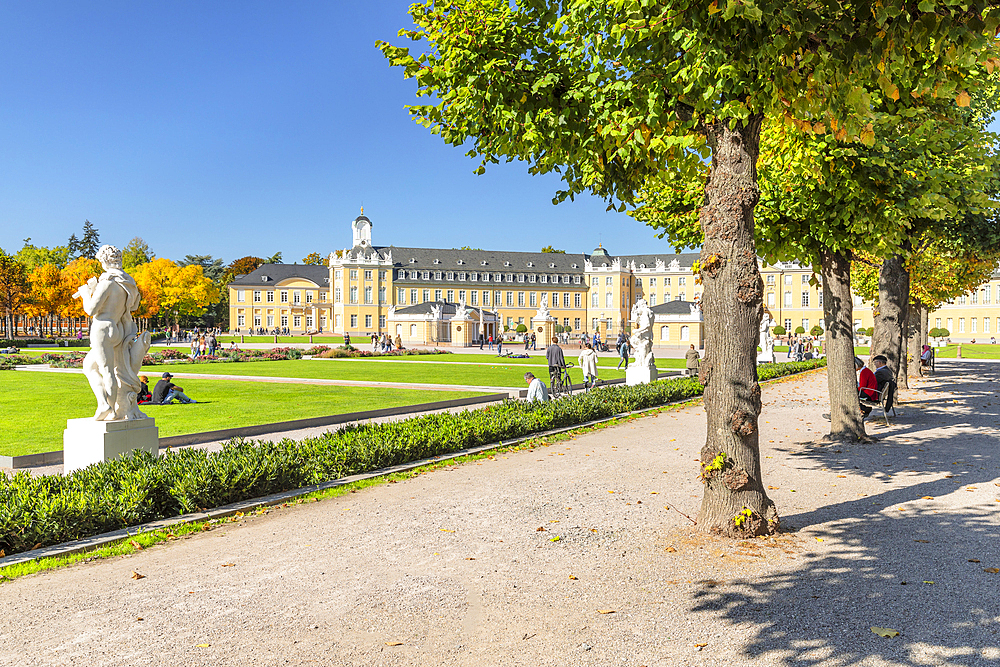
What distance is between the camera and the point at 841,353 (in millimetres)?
11344

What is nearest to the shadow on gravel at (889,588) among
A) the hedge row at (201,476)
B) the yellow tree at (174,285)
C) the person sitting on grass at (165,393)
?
the hedge row at (201,476)

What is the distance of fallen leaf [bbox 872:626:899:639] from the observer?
4025 millimetres

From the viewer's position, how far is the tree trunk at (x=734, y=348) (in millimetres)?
5898

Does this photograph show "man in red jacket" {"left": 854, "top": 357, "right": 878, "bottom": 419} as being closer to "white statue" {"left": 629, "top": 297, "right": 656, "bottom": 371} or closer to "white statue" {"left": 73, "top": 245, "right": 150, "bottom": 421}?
"white statue" {"left": 629, "top": 297, "right": 656, "bottom": 371}

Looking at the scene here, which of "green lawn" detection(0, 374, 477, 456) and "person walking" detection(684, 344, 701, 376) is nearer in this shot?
"person walking" detection(684, 344, 701, 376)

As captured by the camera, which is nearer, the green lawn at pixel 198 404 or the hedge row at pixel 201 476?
the hedge row at pixel 201 476

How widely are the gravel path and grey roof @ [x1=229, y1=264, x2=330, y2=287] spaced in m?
101

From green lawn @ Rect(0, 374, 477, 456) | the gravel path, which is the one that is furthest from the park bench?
green lawn @ Rect(0, 374, 477, 456)

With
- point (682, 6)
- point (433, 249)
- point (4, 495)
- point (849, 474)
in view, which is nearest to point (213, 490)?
point (4, 495)

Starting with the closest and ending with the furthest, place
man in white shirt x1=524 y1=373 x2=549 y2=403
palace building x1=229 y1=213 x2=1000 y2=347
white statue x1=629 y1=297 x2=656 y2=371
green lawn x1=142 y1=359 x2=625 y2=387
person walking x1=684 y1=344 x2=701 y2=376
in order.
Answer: person walking x1=684 y1=344 x2=701 y2=376 < man in white shirt x1=524 y1=373 x2=549 y2=403 < white statue x1=629 y1=297 x2=656 y2=371 < green lawn x1=142 y1=359 x2=625 y2=387 < palace building x1=229 y1=213 x2=1000 y2=347

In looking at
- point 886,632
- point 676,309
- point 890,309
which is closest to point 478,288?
point 676,309

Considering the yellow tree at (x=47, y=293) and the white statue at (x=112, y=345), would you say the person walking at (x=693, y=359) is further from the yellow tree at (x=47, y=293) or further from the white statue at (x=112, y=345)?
the yellow tree at (x=47, y=293)

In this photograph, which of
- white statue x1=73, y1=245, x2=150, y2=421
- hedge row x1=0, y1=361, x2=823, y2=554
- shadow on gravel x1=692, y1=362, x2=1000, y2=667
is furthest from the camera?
white statue x1=73, y1=245, x2=150, y2=421

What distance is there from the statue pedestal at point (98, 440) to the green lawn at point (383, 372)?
1423 centimetres
